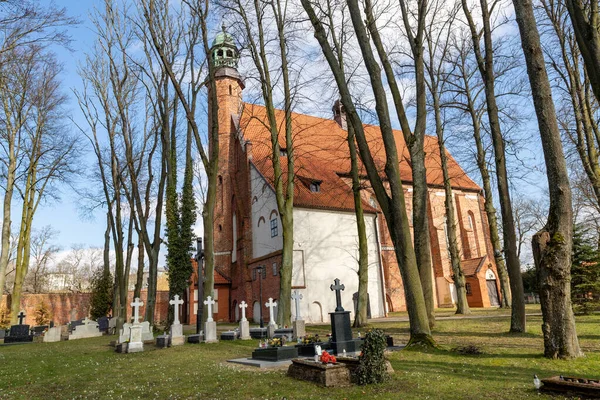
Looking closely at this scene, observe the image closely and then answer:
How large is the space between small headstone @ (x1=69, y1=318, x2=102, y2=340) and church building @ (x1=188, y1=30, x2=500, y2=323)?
21.8ft

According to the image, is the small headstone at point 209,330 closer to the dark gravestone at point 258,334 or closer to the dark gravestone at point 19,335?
the dark gravestone at point 258,334

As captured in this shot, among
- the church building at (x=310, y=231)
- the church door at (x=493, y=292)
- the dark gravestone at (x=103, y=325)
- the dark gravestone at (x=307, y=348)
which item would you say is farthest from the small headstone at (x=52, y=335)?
the church door at (x=493, y=292)

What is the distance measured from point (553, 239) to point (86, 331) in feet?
75.1

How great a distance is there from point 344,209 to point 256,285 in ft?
23.5

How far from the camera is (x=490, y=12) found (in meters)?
12.0

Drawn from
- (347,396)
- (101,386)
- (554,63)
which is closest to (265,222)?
(554,63)

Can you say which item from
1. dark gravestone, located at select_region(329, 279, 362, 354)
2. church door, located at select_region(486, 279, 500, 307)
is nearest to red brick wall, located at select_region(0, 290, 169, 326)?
church door, located at select_region(486, 279, 500, 307)

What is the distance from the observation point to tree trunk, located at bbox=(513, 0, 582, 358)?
6.76m

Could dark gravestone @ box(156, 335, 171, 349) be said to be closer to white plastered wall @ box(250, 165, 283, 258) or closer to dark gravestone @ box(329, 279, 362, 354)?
dark gravestone @ box(329, 279, 362, 354)

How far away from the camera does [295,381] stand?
6.43 meters

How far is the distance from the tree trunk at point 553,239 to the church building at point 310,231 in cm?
1162

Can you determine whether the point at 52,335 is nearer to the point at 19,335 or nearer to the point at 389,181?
the point at 19,335

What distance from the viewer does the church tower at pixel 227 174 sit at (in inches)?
1097

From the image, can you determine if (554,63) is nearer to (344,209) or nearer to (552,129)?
(552,129)
